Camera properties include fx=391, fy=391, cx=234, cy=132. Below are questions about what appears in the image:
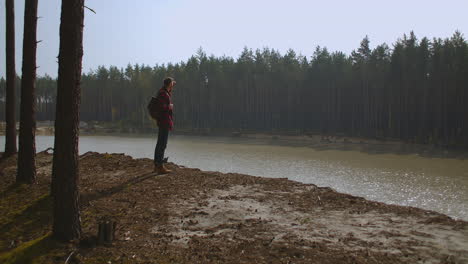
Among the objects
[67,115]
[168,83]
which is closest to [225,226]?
[67,115]

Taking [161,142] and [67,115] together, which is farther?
[161,142]

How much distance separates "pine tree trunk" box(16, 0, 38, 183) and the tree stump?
3834 mm

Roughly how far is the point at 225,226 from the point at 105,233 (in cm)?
150

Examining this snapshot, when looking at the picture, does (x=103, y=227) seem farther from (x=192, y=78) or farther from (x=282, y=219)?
(x=192, y=78)

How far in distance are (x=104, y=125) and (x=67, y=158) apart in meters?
64.6

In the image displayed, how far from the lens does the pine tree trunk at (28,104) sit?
714cm

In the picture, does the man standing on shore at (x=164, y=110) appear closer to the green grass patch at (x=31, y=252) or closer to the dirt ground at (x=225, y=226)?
the dirt ground at (x=225, y=226)

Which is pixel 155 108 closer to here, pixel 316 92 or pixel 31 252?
pixel 31 252

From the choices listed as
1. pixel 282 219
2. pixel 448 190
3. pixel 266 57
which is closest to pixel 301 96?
pixel 266 57

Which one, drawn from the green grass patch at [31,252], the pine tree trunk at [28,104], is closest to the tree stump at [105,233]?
the green grass patch at [31,252]

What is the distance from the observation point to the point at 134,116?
66.2m

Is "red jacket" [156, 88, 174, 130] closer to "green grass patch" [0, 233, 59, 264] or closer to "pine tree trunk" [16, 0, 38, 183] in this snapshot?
"pine tree trunk" [16, 0, 38, 183]

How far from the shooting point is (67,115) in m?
4.16

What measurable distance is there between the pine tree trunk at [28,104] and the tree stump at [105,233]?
3.83 metres
